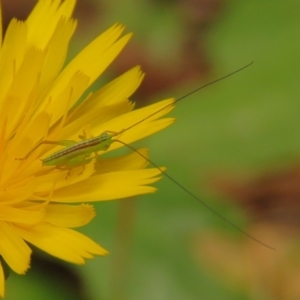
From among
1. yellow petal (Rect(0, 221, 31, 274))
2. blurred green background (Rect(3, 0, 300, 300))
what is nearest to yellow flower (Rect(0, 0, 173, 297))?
yellow petal (Rect(0, 221, 31, 274))

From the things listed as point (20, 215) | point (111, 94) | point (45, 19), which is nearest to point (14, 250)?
point (20, 215)

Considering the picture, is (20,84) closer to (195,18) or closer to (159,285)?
(159,285)

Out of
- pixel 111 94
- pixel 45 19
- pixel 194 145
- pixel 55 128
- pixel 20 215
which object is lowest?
pixel 20 215

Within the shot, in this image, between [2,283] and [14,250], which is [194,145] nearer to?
[14,250]

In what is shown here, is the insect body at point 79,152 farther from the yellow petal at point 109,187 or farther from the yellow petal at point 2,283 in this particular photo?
the yellow petal at point 2,283

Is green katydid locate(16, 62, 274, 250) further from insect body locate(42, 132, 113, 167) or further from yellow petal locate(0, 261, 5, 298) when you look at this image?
yellow petal locate(0, 261, 5, 298)

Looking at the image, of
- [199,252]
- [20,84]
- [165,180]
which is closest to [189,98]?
[165,180]

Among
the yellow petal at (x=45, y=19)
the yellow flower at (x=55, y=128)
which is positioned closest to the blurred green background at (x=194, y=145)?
the yellow flower at (x=55, y=128)
